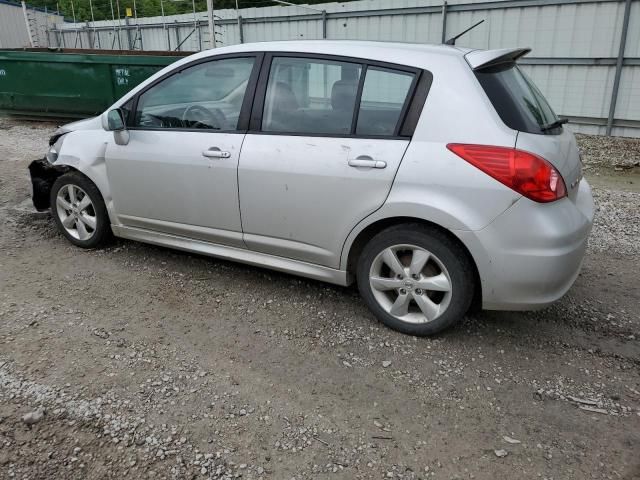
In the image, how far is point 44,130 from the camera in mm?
11117

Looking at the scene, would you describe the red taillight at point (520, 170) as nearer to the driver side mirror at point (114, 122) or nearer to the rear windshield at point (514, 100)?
the rear windshield at point (514, 100)

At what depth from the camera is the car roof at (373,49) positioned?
321 centimetres

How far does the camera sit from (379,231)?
11.1 ft

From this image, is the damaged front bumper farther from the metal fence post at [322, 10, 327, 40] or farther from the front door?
the metal fence post at [322, 10, 327, 40]

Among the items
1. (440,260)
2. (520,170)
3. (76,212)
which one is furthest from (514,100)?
(76,212)

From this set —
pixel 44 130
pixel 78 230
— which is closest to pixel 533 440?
pixel 78 230

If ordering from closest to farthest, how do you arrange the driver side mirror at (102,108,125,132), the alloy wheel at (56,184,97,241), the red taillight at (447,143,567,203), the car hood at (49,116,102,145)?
1. the red taillight at (447,143,567,203)
2. the driver side mirror at (102,108,125,132)
3. the car hood at (49,116,102,145)
4. the alloy wheel at (56,184,97,241)

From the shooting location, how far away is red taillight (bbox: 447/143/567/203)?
9.41 ft

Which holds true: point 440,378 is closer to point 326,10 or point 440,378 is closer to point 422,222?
point 422,222

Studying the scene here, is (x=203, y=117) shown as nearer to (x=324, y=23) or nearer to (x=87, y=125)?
(x=87, y=125)

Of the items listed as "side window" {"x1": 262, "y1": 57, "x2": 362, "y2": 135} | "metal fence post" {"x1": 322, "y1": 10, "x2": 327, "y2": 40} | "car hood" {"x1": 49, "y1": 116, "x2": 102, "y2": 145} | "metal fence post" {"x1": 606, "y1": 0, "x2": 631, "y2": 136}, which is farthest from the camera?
"metal fence post" {"x1": 322, "y1": 10, "x2": 327, "y2": 40}

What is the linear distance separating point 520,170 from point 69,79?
35.3 ft

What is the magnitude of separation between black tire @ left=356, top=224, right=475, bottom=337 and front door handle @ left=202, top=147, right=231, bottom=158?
1.17 metres

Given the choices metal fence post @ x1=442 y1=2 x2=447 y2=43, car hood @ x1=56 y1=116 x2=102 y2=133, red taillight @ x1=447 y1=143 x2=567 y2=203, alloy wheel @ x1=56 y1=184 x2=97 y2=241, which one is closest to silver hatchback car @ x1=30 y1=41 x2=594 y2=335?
red taillight @ x1=447 y1=143 x2=567 y2=203
